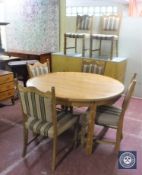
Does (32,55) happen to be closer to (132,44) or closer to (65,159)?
(132,44)

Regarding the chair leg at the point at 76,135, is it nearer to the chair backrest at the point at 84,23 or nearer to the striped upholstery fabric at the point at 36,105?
the striped upholstery fabric at the point at 36,105

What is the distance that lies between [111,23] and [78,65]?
1.10 metres

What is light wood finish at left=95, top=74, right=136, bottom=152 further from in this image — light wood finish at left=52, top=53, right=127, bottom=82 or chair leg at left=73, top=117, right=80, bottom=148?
light wood finish at left=52, top=53, right=127, bottom=82

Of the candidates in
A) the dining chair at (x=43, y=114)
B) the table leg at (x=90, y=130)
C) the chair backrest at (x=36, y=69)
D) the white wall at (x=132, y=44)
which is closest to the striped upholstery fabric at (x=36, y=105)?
the dining chair at (x=43, y=114)

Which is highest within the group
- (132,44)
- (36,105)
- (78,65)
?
(132,44)

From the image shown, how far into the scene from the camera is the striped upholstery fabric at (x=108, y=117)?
2395 millimetres

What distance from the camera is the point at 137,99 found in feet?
14.3

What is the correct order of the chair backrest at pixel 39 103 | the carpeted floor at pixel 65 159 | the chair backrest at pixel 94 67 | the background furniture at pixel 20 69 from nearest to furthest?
1. the chair backrest at pixel 39 103
2. the carpeted floor at pixel 65 159
3. the chair backrest at pixel 94 67
4. the background furniture at pixel 20 69

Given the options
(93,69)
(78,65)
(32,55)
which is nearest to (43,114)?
(93,69)

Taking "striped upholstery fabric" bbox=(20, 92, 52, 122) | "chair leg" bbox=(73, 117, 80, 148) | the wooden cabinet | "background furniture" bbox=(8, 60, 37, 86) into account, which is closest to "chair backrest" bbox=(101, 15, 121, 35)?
"background furniture" bbox=(8, 60, 37, 86)

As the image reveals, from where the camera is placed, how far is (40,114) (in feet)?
7.04

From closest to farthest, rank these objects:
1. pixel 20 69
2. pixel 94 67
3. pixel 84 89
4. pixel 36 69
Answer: pixel 84 89 < pixel 36 69 < pixel 94 67 < pixel 20 69

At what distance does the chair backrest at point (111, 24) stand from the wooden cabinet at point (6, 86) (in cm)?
220

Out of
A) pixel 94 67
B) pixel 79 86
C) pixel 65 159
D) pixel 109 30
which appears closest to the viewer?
pixel 65 159
